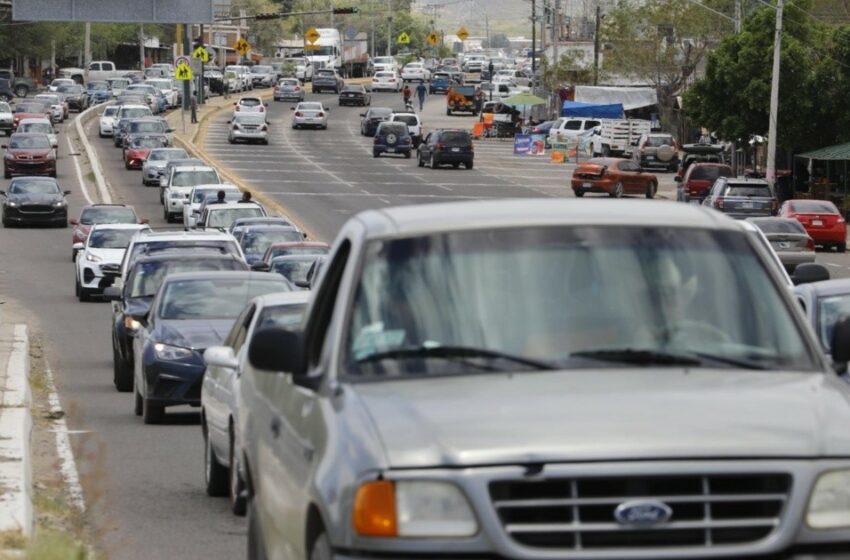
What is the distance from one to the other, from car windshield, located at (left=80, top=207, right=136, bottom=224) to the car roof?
37.1m

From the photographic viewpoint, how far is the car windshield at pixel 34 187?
53875 mm

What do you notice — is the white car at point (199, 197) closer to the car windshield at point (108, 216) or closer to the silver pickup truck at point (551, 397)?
the car windshield at point (108, 216)

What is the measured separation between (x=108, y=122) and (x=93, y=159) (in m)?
12.3

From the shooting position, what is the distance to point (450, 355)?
257 inches

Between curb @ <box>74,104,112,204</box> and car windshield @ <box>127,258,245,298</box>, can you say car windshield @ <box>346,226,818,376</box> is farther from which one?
curb @ <box>74,104,112,204</box>

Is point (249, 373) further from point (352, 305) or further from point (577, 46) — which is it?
point (577, 46)

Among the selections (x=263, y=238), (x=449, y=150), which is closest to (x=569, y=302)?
(x=263, y=238)

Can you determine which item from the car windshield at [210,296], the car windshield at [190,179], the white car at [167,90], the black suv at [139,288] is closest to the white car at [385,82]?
the white car at [167,90]

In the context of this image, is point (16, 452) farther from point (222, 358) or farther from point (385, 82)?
point (385, 82)

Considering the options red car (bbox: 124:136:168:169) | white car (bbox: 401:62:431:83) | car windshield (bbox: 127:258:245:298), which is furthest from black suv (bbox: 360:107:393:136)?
car windshield (bbox: 127:258:245:298)

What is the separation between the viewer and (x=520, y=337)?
6.59m

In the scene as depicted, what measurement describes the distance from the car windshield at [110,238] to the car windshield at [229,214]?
3308mm

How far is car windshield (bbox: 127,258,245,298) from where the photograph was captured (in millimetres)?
22625

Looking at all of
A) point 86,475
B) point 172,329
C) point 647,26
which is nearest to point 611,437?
point 86,475
